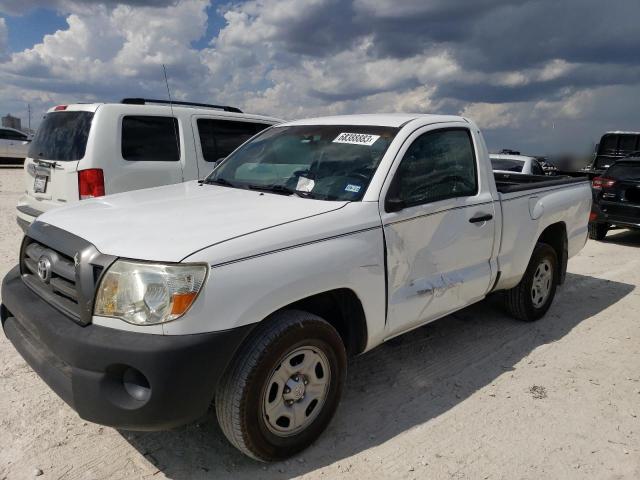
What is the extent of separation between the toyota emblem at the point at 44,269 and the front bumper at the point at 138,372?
389 mm

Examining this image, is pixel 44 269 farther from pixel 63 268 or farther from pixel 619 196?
pixel 619 196

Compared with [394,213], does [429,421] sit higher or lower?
lower

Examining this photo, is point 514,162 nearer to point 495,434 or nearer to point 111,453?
point 495,434

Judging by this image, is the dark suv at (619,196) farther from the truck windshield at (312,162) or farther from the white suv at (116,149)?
the truck windshield at (312,162)

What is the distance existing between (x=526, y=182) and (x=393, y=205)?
3.06m

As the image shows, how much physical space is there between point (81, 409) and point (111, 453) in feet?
1.75

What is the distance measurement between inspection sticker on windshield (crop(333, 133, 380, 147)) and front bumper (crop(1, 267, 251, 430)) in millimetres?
1598

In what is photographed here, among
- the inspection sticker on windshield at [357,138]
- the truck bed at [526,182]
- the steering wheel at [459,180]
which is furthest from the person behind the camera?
the truck bed at [526,182]

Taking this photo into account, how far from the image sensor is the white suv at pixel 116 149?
540cm

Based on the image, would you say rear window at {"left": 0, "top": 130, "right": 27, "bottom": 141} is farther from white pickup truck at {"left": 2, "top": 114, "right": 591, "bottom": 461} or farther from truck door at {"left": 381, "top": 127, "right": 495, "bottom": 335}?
truck door at {"left": 381, "top": 127, "right": 495, "bottom": 335}

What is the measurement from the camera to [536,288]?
4.94 meters

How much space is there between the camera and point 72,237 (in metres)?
2.71

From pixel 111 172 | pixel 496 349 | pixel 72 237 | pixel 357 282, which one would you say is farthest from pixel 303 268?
pixel 111 172

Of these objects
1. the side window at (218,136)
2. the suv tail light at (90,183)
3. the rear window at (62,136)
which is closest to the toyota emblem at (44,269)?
the suv tail light at (90,183)
